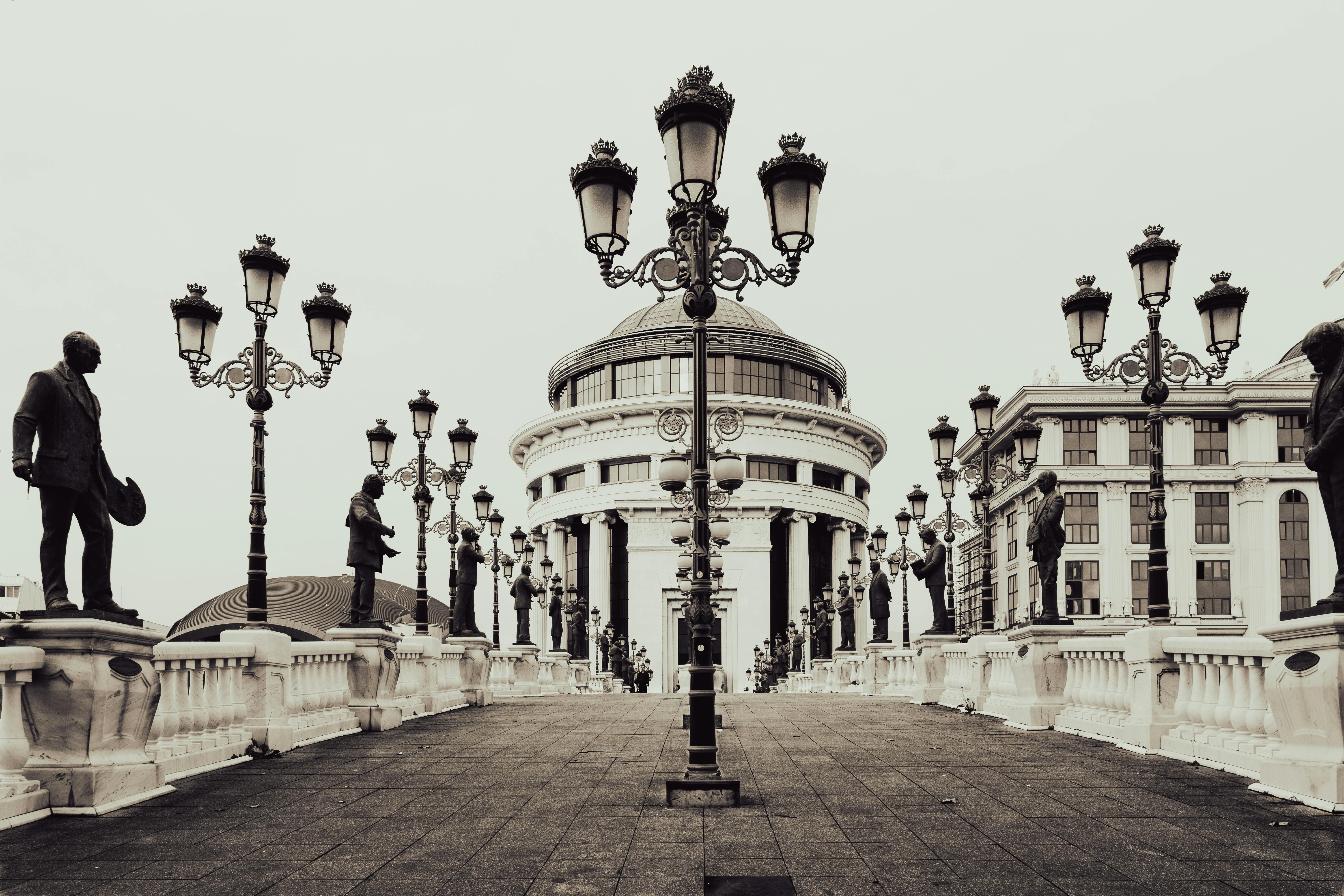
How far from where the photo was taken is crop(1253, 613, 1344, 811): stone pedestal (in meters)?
7.31

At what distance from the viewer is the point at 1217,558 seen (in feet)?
240

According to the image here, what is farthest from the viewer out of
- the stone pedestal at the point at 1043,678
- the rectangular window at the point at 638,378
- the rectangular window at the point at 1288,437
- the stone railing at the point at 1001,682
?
the rectangular window at the point at 1288,437

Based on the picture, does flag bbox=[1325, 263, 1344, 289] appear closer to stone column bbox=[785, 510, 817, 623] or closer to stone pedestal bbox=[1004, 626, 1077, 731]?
stone column bbox=[785, 510, 817, 623]

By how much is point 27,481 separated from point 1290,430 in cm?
8116

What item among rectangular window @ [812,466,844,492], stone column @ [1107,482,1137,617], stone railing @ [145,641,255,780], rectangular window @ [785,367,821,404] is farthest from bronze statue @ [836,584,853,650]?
stone column @ [1107,482,1137,617]

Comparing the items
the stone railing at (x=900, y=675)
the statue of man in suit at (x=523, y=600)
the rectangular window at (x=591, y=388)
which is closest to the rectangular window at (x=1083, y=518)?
the rectangular window at (x=591, y=388)

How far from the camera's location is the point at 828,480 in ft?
235

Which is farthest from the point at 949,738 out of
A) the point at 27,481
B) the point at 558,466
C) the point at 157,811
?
the point at 558,466

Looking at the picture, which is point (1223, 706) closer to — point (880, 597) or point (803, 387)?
point (880, 597)

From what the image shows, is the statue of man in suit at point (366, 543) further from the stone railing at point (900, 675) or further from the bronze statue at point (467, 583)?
the stone railing at point (900, 675)

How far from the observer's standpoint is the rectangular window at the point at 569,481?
2776 inches

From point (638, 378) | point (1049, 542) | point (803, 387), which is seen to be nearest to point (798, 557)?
point (803, 387)

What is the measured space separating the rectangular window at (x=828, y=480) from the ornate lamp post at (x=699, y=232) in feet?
200

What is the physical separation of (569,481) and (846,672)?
3993 cm
